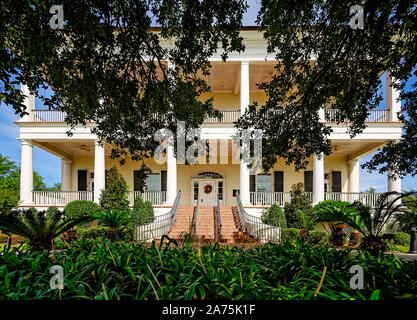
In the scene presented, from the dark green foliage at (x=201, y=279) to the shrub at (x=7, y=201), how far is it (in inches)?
511

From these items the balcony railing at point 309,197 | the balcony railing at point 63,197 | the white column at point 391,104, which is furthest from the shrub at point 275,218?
the white column at point 391,104

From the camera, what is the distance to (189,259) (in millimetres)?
2781

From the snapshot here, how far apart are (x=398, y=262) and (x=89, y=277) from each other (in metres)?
3.47

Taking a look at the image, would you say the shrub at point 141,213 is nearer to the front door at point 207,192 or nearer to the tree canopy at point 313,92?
the front door at point 207,192

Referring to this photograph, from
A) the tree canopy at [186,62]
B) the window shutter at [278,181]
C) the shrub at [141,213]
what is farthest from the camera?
the window shutter at [278,181]

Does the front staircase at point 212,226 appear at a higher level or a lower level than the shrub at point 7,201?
lower

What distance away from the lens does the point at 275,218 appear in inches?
492

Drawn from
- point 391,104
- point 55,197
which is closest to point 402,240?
point 391,104

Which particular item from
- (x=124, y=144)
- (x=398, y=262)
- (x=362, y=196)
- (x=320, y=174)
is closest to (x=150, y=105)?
(x=124, y=144)

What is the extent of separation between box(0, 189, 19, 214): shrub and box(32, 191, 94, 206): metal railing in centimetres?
110

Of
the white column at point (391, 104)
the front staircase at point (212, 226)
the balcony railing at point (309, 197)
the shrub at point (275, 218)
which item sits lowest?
the front staircase at point (212, 226)

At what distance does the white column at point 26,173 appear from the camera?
14.3 meters

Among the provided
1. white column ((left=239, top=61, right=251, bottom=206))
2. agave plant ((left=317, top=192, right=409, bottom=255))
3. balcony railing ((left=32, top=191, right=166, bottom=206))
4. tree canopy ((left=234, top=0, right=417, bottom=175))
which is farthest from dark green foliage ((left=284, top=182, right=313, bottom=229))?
balcony railing ((left=32, top=191, right=166, bottom=206))

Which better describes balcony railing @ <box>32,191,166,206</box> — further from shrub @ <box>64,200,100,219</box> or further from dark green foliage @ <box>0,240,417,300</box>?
dark green foliage @ <box>0,240,417,300</box>
